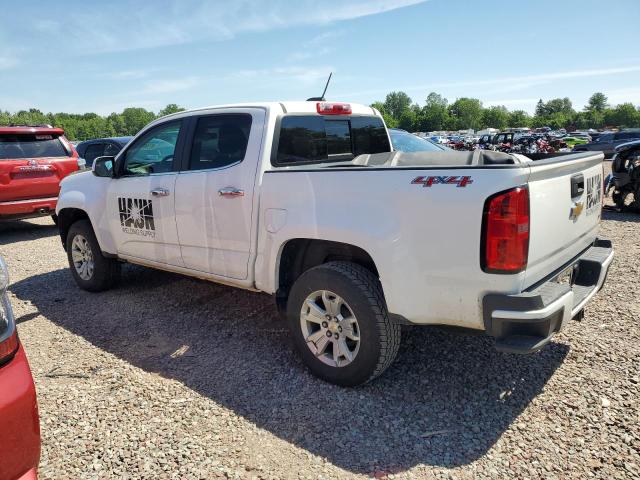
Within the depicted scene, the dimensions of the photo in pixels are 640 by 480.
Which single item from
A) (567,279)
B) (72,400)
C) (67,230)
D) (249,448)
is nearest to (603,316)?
(567,279)

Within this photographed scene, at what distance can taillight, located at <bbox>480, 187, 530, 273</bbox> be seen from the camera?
7.65ft

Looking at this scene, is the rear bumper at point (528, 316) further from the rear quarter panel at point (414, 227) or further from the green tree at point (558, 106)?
the green tree at point (558, 106)

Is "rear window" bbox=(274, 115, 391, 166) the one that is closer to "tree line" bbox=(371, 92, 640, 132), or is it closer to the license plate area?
the license plate area

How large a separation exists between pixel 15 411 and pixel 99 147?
1045 cm

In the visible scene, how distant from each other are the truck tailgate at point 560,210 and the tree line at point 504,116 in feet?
431

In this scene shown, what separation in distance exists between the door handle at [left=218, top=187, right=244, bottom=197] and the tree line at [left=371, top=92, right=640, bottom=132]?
131197 mm

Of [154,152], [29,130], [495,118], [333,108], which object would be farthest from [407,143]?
[495,118]

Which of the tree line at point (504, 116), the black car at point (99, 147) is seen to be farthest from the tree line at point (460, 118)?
the black car at point (99, 147)

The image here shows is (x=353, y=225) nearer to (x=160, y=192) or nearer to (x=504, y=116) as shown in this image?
(x=160, y=192)

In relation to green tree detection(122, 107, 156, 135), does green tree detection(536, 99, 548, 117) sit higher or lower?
lower

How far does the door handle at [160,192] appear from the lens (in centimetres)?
401

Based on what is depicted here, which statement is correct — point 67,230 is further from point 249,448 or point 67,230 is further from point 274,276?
point 249,448

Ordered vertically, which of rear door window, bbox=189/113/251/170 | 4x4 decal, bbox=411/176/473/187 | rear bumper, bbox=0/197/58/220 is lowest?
rear bumper, bbox=0/197/58/220

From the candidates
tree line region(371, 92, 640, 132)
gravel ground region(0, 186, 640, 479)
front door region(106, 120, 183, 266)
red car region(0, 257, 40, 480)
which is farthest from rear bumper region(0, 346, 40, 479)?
tree line region(371, 92, 640, 132)
